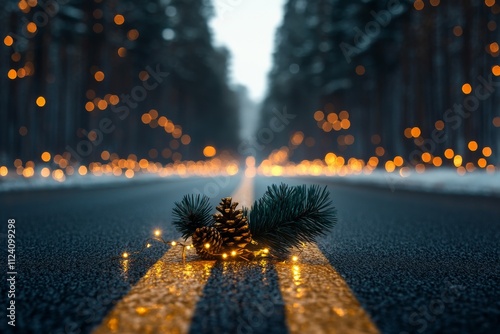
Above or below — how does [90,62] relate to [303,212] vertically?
above

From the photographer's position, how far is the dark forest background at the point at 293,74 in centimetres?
2317

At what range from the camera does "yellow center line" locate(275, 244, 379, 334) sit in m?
2.06

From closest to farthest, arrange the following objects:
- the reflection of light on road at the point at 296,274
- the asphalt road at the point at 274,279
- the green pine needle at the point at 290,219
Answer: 1. the asphalt road at the point at 274,279
2. the reflection of light on road at the point at 296,274
3. the green pine needle at the point at 290,219

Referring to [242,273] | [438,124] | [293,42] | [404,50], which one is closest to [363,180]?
[438,124]

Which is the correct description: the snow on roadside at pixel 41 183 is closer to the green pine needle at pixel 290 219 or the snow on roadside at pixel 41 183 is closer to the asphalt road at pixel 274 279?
the asphalt road at pixel 274 279

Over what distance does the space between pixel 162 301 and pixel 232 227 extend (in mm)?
1142

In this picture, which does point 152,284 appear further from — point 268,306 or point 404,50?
point 404,50

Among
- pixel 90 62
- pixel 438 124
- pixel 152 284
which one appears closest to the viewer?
pixel 152 284

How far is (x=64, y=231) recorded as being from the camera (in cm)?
581

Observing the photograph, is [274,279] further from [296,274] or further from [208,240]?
[208,240]

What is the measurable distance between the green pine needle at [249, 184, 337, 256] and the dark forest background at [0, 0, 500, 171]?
18.0 m

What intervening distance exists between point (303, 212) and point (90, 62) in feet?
98.2

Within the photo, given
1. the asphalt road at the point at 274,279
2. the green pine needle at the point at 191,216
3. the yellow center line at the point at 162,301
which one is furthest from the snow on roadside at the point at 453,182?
the yellow center line at the point at 162,301

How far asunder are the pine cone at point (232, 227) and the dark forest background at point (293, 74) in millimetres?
18368
